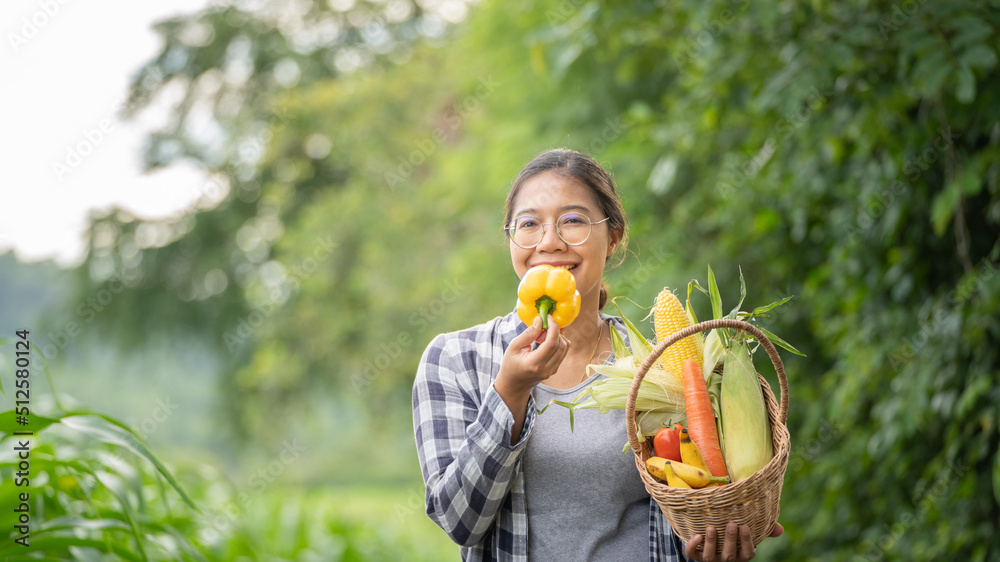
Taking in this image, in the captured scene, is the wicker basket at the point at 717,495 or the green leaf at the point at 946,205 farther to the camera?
the green leaf at the point at 946,205

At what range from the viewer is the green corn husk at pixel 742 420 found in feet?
5.51

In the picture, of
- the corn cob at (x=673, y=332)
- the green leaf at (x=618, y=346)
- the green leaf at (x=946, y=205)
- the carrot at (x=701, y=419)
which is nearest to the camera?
the carrot at (x=701, y=419)

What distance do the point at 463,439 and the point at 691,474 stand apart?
512 millimetres

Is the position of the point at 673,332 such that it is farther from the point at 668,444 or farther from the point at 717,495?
the point at 717,495

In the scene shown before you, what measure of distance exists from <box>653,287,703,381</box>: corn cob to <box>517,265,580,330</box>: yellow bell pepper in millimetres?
194

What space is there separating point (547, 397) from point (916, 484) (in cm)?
222

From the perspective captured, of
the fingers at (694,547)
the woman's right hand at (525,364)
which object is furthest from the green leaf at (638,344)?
the fingers at (694,547)

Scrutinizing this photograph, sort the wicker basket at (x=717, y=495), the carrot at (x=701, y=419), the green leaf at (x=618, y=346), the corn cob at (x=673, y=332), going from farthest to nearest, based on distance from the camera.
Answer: the green leaf at (x=618, y=346), the corn cob at (x=673, y=332), the carrot at (x=701, y=419), the wicker basket at (x=717, y=495)

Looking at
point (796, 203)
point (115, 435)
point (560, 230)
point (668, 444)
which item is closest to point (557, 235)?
point (560, 230)

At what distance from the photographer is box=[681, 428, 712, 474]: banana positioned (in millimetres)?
1684

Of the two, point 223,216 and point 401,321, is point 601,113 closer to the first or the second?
point 401,321

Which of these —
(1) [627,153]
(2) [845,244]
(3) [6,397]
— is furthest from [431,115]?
(3) [6,397]

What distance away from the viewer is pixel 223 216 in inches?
487

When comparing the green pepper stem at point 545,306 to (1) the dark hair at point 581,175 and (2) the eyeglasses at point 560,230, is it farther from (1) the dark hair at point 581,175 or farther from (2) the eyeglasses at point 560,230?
(1) the dark hair at point 581,175
